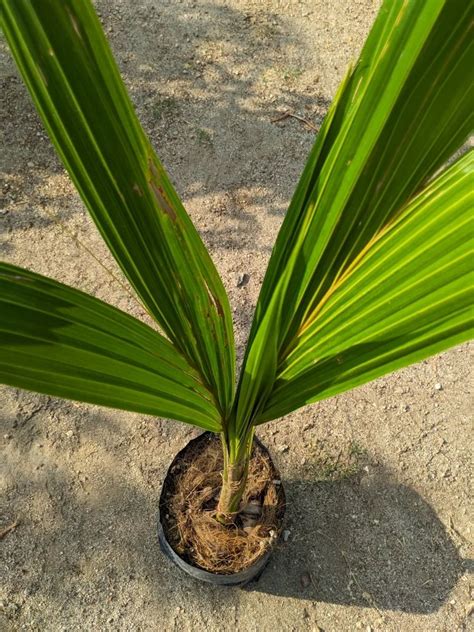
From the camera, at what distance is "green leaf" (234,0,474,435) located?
0.75m

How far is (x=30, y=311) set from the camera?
0.71 meters

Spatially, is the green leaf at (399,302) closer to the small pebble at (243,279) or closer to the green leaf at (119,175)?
the green leaf at (119,175)

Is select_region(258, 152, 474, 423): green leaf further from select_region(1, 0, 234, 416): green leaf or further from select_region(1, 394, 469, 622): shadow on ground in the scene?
select_region(1, 394, 469, 622): shadow on ground

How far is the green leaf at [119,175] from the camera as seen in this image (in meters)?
0.69

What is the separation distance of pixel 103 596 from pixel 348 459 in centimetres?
85

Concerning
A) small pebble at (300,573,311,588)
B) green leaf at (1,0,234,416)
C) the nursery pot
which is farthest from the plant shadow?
green leaf at (1,0,234,416)

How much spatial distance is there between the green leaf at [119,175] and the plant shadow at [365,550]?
40.3 inches

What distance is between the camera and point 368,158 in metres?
0.81

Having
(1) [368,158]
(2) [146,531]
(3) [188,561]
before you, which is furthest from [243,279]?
(1) [368,158]

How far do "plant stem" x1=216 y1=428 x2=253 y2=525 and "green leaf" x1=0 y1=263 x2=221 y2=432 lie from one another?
9.9 inches

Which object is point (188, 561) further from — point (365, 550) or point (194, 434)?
point (365, 550)

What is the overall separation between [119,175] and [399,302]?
39 centimetres

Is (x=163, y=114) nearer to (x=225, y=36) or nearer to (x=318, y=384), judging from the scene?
(x=225, y=36)

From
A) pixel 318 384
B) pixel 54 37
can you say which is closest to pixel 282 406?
pixel 318 384
